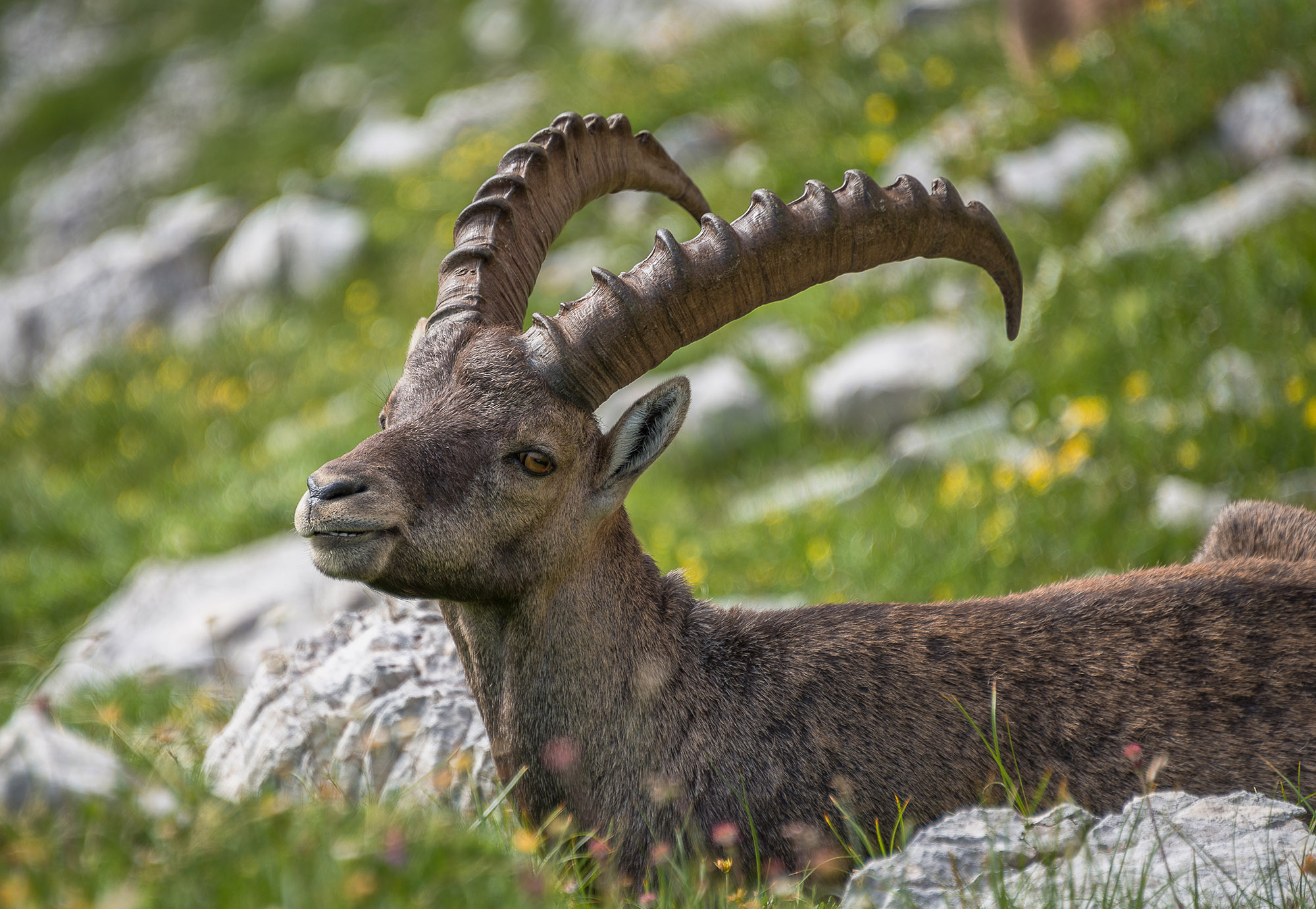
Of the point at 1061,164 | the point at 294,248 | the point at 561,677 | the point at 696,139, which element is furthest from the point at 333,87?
the point at 561,677

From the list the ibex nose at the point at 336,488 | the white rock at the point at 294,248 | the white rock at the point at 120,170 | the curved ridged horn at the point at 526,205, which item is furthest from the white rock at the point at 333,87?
the ibex nose at the point at 336,488

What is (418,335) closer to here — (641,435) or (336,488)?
(641,435)

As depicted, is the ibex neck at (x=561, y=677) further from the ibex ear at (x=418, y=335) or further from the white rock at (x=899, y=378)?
the white rock at (x=899, y=378)

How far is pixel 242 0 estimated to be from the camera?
35.0 meters

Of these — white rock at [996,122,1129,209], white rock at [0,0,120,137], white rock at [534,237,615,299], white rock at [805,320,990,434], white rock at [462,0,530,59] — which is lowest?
white rock at [805,320,990,434]

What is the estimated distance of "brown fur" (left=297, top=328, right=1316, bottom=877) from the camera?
4406 millimetres

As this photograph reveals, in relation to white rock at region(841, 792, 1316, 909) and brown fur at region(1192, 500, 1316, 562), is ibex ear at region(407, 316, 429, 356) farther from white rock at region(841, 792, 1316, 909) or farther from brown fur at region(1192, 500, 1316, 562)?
brown fur at region(1192, 500, 1316, 562)

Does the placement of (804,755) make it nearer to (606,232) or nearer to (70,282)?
(606,232)

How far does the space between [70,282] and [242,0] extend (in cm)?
1949

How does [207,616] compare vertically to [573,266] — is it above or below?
below

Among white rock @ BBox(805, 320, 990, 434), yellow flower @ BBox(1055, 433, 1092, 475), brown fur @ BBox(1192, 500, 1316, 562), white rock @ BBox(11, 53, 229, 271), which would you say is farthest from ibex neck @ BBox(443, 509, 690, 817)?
white rock @ BBox(11, 53, 229, 271)

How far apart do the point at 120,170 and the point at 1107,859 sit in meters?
30.1

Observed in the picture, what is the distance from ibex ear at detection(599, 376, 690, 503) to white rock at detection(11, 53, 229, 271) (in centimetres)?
2563

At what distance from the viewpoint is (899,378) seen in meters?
10.1
